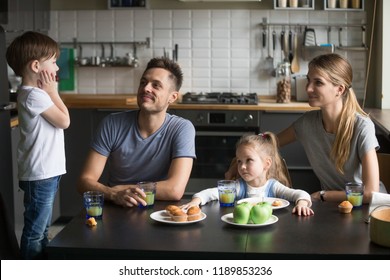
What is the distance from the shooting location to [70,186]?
5.11 m

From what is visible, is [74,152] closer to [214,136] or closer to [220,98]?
[214,136]

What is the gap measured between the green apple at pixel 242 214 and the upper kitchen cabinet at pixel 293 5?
132 inches

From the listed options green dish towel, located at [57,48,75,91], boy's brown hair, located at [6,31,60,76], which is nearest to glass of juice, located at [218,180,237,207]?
boy's brown hair, located at [6,31,60,76]

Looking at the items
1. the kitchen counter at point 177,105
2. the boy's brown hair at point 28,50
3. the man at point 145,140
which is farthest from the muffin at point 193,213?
the kitchen counter at point 177,105

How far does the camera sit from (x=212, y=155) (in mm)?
5066

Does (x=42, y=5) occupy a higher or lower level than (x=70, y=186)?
higher

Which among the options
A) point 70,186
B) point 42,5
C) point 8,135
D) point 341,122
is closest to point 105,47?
point 42,5

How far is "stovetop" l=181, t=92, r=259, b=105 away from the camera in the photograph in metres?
5.02

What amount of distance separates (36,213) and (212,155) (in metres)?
2.35

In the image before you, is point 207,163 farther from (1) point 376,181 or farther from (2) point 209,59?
(1) point 376,181

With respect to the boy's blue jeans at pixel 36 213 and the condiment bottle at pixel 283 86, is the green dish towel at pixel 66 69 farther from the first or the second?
the boy's blue jeans at pixel 36 213

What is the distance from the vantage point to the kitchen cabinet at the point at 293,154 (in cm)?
494

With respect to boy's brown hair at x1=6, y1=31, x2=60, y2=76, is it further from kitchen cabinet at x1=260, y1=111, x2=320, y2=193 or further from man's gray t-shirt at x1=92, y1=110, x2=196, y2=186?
kitchen cabinet at x1=260, y1=111, x2=320, y2=193

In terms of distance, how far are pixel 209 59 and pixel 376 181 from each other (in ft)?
9.82
